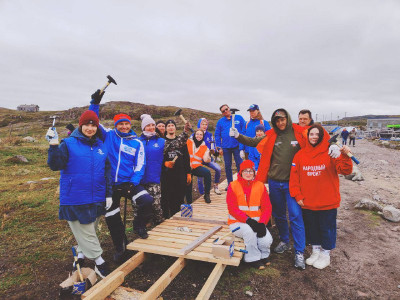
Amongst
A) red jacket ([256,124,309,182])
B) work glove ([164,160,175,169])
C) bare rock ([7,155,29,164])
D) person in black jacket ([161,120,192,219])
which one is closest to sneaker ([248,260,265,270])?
red jacket ([256,124,309,182])

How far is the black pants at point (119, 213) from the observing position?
13.1ft

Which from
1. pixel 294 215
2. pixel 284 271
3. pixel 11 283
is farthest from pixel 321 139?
pixel 11 283

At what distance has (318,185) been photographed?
389cm

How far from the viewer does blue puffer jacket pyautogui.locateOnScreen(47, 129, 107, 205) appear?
329cm

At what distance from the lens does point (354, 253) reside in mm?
4645

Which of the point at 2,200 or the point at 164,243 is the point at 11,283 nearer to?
the point at 164,243

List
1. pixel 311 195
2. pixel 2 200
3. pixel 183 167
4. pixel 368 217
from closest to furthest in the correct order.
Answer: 1. pixel 311 195
2. pixel 183 167
3. pixel 368 217
4. pixel 2 200

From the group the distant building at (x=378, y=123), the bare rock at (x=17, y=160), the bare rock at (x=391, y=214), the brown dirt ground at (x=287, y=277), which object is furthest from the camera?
the distant building at (x=378, y=123)

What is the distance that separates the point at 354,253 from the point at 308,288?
1726 mm

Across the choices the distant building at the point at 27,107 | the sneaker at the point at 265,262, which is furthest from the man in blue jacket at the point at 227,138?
the distant building at the point at 27,107

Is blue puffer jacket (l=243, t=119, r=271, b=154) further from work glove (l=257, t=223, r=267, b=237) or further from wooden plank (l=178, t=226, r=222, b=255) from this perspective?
work glove (l=257, t=223, r=267, b=237)

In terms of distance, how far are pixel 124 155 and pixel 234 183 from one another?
1.98 metres

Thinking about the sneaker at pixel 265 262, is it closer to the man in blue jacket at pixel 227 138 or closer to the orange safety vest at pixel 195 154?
the orange safety vest at pixel 195 154

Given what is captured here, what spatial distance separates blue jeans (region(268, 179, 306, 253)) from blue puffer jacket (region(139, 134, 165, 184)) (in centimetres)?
219
